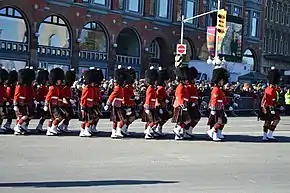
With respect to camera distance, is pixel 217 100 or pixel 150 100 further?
pixel 150 100

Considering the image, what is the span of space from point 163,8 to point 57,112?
1237 inches

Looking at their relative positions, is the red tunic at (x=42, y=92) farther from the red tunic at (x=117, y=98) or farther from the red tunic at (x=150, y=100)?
the red tunic at (x=150, y=100)

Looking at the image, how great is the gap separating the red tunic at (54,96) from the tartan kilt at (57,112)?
12 centimetres

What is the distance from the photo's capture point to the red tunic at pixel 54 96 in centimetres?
1756

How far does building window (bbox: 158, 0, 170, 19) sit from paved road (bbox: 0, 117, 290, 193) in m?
30.3

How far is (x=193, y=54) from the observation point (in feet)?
167

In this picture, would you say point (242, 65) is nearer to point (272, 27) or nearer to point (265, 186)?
point (272, 27)

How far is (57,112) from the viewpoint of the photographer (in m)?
17.6

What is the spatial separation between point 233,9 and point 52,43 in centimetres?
2358

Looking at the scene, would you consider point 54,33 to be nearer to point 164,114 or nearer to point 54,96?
point 54,96

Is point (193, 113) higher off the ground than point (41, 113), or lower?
higher

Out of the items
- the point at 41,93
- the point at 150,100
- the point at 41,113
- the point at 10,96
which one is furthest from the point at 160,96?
the point at 10,96

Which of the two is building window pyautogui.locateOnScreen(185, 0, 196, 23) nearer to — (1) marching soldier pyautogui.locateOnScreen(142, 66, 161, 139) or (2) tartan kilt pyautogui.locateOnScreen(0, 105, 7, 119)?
(1) marching soldier pyautogui.locateOnScreen(142, 66, 161, 139)

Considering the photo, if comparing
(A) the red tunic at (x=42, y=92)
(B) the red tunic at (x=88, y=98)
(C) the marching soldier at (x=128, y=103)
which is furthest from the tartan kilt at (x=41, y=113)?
(C) the marching soldier at (x=128, y=103)
